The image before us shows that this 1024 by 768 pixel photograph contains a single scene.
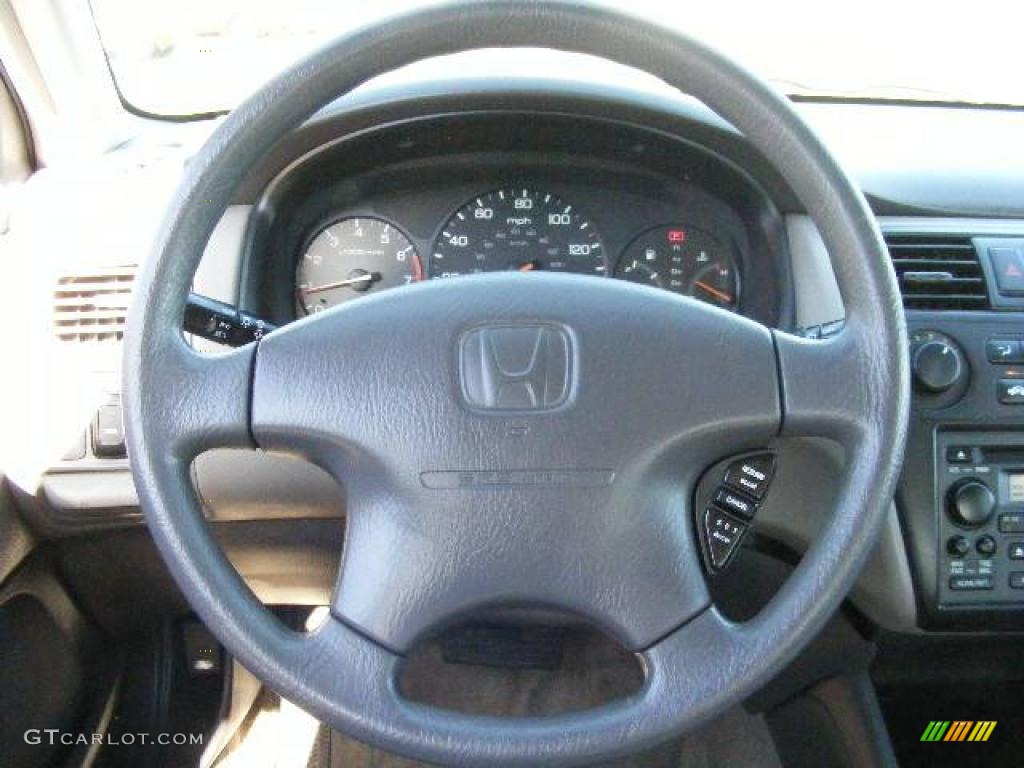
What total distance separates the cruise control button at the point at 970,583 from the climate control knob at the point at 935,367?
242mm

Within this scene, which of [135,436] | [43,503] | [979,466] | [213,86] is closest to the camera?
[135,436]

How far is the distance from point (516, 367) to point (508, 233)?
556 millimetres

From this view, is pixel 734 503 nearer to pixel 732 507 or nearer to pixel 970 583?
pixel 732 507

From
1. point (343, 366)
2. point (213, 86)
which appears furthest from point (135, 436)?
point (213, 86)

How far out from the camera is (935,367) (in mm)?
1498

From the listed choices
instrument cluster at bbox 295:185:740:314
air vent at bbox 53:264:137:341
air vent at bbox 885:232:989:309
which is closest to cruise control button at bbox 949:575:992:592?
air vent at bbox 885:232:989:309

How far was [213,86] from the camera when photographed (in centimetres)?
194

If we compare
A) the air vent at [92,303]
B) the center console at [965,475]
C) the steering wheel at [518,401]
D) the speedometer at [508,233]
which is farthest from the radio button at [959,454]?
the air vent at [92,303]

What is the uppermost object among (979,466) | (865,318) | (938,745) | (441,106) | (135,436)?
(441,106)

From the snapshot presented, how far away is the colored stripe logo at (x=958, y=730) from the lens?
191cm

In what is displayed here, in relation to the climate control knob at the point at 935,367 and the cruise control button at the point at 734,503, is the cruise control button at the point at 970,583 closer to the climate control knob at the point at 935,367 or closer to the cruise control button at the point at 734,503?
the climate control knob at the point at 935,367

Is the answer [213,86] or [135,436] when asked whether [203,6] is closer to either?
[213,86]

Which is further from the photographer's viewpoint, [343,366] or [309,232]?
[309,232]

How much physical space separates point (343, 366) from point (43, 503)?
0.75 meters
